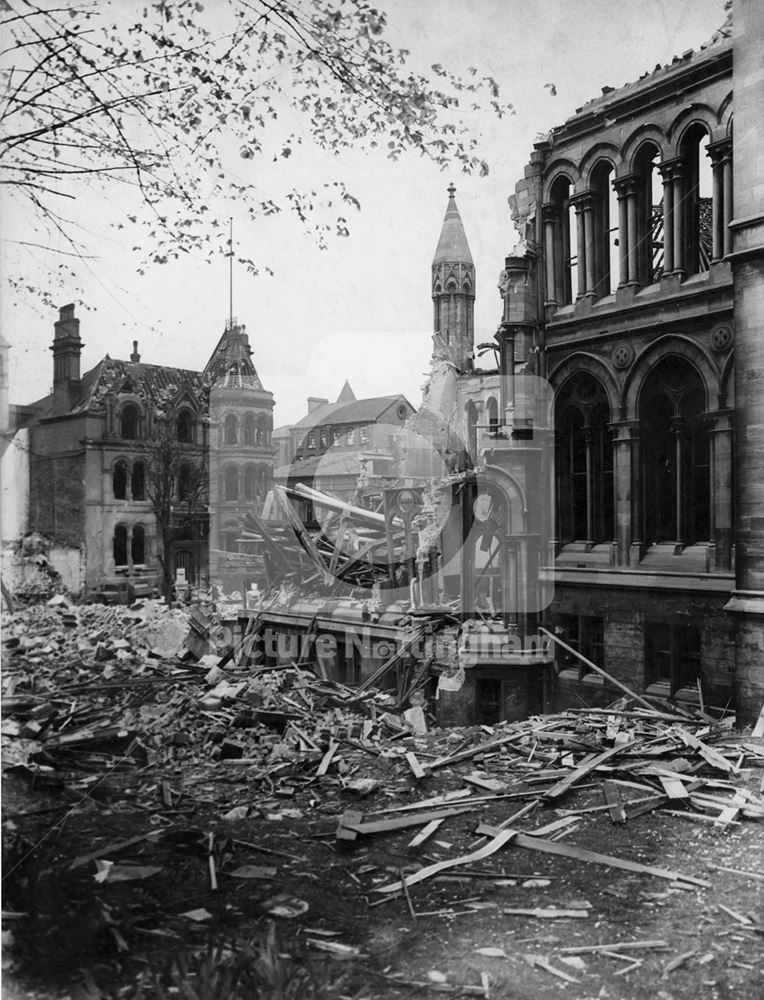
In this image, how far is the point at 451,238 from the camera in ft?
12.9

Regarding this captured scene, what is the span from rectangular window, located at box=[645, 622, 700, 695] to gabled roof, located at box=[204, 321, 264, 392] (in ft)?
8.59

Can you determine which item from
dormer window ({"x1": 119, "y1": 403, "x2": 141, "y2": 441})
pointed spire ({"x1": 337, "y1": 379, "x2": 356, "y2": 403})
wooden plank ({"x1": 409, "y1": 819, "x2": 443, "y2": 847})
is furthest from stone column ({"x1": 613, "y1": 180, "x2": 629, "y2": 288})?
wooden plank ({"x1": 409, "y1": 819, "x2": 443, "y2": 847})

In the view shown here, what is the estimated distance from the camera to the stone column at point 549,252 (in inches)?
178

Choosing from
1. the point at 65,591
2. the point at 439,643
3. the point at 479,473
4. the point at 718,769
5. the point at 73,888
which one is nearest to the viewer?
the point at 73,888

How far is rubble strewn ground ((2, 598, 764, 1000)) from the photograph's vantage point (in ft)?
9.57

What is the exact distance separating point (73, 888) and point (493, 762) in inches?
79.4

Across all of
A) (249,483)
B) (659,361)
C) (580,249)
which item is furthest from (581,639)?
(580,249)

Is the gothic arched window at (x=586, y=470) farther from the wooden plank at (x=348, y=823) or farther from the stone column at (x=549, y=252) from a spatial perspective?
the wooden plank at (x=348, y=823)

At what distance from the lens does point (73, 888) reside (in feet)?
10.8

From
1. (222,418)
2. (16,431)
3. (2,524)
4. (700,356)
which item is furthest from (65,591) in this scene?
(700,356)

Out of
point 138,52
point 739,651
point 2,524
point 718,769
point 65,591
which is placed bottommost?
point 718,769

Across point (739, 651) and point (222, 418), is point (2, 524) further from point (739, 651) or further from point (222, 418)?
point (739, 651)

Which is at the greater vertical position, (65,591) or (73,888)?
(65,591)

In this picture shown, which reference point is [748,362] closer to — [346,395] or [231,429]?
[346,395]
